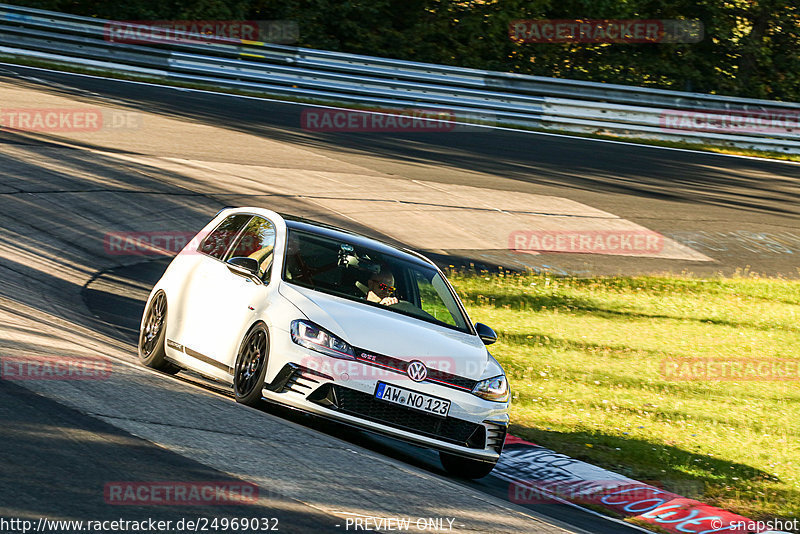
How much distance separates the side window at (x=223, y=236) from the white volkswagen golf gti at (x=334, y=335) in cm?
1

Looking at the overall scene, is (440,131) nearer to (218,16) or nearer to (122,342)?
(218,16)

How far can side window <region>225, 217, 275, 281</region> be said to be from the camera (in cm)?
877

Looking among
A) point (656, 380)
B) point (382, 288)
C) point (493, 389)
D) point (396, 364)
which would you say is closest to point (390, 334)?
point (396, 364)

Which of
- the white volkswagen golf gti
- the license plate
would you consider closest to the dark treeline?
the white volkswagen golf gti

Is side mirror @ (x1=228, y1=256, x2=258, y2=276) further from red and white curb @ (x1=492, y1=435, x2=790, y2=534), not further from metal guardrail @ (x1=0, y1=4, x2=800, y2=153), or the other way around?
metal guardrail @ (x1=0, y1=4, x2=800, y2=153)

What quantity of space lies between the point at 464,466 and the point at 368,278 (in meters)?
1.76

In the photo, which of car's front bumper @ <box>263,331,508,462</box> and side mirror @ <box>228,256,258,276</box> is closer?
car's front bumper @ <box>263,331,508,462</box>

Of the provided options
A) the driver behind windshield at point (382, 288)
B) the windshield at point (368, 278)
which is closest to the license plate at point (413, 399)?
the windshield at point (368, 278)

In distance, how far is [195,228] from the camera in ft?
54.7

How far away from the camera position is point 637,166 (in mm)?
25625

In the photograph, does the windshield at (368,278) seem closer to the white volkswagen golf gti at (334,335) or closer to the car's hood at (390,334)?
the white volkswagen golf gti at (334,335)

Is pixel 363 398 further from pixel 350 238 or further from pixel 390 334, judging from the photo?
pixel 350 238

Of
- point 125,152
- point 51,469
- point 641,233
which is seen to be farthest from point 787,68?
point 51,469

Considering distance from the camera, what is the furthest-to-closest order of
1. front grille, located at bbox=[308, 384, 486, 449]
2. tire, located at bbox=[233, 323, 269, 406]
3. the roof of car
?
the roof of car < tire, located at bbox=[233, 323, 269, 406] < front grille, located at bbox=[308, 384, 486, 449]
